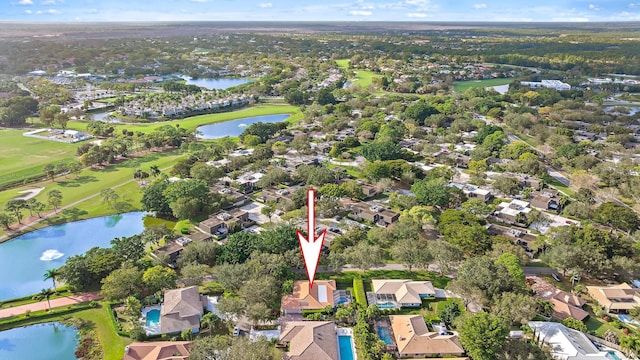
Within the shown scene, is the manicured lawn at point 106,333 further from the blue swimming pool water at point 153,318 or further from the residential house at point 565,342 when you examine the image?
the residential house at point 565,342

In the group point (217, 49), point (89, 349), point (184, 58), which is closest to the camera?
point (89, 349)

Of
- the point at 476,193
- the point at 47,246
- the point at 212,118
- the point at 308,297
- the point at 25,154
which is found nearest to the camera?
the point at 308,297

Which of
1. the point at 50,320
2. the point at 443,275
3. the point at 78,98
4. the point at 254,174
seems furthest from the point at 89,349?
the point at 78,98

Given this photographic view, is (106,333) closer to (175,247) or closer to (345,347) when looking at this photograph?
(175,247)

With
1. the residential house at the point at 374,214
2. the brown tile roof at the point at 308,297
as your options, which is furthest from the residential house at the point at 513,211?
the brown tile roof at the point at 308,297

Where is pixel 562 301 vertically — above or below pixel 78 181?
below

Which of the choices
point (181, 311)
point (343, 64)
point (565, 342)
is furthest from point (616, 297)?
point (343, 64)

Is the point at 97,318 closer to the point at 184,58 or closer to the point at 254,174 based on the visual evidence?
the point at 254,174
